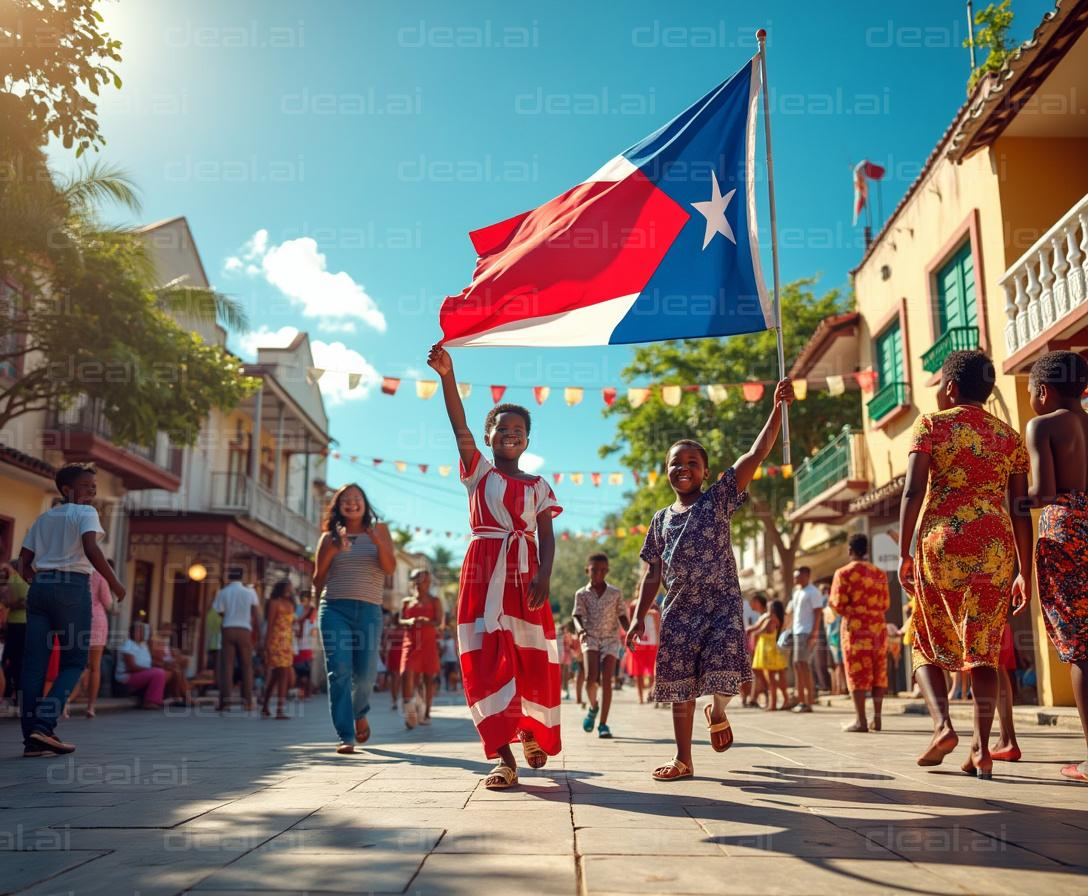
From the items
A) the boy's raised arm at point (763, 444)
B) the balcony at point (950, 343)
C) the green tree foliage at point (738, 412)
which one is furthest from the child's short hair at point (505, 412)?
the green tree foliage at point (738, 412)

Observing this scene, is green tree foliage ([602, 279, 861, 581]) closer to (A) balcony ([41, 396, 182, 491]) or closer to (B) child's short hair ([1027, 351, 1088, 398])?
(A) balcony ([41, 396, 182, 491])

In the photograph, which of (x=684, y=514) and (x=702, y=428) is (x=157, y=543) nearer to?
(x=702, y=428)

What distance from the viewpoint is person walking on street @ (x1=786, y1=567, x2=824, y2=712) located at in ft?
42.1

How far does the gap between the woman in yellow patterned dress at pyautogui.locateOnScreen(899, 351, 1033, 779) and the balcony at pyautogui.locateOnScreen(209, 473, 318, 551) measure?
2258cm

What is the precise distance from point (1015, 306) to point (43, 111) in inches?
411

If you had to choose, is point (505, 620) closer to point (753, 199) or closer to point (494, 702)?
point (494, 702)

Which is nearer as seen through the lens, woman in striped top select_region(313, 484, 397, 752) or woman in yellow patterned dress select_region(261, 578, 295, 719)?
woman in striped top select_region(313, 484, 397, 752)

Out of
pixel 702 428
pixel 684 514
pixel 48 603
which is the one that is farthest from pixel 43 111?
pixel 702 428

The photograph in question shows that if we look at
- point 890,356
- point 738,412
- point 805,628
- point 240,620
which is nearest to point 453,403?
point 240,620

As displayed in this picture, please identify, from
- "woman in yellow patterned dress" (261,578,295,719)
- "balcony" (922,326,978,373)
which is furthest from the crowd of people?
"balcony" (922,326,978,373)

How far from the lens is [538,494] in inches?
195

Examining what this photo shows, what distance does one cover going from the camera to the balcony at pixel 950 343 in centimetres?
1387

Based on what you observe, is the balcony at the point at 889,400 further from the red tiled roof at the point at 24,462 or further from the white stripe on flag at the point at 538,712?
the red tiled roof at the point at 24,462

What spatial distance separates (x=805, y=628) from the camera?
12.8m
